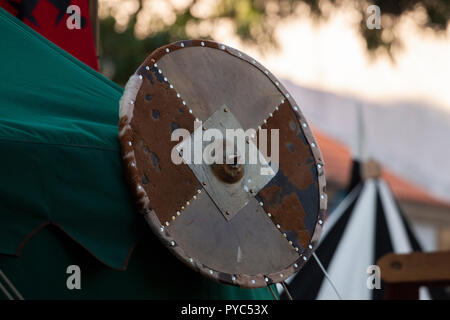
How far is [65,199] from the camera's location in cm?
233

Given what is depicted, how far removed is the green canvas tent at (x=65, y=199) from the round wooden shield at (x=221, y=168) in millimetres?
94

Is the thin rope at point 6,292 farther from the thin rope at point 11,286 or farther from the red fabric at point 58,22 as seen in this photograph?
the red fabric at point 58,22

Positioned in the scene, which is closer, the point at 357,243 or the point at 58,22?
the point at 58,22

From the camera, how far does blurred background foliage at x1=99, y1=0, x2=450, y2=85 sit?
352 inches

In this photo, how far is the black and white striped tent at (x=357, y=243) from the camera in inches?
172

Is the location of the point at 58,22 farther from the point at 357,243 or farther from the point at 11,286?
the point at 357,243

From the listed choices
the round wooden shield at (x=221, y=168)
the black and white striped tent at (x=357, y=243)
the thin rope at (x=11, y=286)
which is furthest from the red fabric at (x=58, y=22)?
the black and white striped tent at (x=357, y=243)

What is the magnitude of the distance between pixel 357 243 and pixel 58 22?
252 centimetres

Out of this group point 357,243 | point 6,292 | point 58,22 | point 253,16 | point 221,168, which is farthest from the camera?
point 253,16

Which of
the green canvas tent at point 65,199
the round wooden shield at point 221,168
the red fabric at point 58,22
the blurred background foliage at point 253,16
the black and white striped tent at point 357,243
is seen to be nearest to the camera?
the green canvas tent at point 65,199

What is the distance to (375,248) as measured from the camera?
16.8 feet

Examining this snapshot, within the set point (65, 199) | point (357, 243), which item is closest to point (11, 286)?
point (65, 199)
